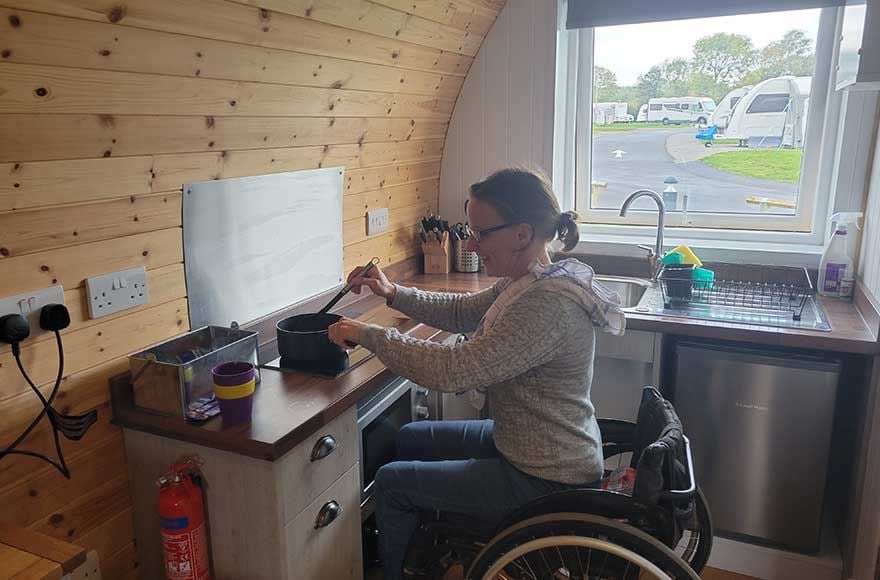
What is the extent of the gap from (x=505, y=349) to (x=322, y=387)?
0.50 m

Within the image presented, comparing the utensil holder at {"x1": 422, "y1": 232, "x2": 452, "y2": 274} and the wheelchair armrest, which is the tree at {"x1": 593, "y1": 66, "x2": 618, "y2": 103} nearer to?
the utensil holder at {"x1": 422, "y1": 232, "x2": 452, "y2": 274}

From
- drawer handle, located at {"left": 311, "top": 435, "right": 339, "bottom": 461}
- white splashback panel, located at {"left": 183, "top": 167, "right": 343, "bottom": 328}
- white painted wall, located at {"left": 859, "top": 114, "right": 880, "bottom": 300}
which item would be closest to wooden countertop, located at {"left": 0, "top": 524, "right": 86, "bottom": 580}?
drawer handle, located at {"left": 311, "top": 435, "right": 339, "bottom": 461}

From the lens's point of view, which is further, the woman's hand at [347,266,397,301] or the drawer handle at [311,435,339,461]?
the woman's hand at [347,266,397,301]

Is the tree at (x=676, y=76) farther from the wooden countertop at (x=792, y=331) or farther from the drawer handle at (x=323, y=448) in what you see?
the drawer handle at (x=323, y=448)

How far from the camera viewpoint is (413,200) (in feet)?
9.37

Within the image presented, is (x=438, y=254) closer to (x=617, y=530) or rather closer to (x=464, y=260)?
(x=464, y=260)

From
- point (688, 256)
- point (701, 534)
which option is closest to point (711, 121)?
point (688, 256)

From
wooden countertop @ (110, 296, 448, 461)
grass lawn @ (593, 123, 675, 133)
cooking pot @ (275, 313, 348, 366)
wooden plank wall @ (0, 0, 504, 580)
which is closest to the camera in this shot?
wooden plank wall @ (0, 0, 504, 580)

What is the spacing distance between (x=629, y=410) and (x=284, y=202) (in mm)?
1351

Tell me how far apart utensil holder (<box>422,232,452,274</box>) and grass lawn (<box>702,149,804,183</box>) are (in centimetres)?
113

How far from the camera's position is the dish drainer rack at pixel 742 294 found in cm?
227

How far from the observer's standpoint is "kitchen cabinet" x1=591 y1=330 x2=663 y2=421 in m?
2.21

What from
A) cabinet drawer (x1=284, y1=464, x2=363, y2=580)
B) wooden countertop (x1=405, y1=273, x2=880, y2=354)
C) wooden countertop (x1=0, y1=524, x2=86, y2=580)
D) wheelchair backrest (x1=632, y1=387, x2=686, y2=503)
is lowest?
cabinet drawer (x1=284, y1=464, x2=363, y2=580)

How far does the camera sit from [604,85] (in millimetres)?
2865
